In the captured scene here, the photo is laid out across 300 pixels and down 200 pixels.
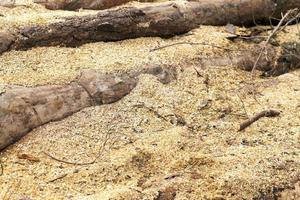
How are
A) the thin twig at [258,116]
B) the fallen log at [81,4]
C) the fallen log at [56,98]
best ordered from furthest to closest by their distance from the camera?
1. the fallen log at [81,4]
2. the thin twig at [258,116]
3. the fallen log at [56,98]

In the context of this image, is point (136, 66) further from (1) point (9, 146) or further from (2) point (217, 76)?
(1) point (9, 146)

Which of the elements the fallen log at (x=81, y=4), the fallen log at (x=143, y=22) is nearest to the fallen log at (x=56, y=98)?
the fallen log at (x=143, y=22)

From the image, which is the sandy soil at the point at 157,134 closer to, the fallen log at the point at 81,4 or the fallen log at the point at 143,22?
the fallen log at the point at 143,22

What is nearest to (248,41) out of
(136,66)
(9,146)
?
(136,66)

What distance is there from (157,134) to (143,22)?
Result: 1.06m

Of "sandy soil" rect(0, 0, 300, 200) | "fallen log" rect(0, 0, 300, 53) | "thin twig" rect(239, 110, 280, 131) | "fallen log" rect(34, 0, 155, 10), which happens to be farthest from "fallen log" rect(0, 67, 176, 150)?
"fallen log" rect(34, 0, 155, 10)

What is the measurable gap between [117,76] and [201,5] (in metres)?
1.13

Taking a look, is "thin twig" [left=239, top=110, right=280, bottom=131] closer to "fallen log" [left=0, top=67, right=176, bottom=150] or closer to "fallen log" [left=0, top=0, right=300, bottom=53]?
"fallen log" [left=0, top=67, right=176, bottom=150]

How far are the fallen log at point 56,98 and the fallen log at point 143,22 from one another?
1.39 feet

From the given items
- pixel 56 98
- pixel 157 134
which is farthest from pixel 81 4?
pixel 157 134

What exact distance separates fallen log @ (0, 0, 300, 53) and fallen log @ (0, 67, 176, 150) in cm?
42

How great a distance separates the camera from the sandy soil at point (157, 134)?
2.59 metres

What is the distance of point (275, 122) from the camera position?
3104 mm

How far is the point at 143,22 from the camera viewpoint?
378cm
